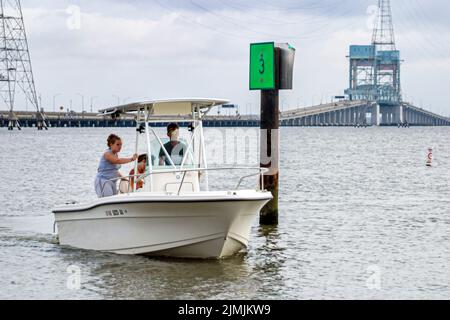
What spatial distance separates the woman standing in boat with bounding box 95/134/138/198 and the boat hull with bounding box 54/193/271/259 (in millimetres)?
728

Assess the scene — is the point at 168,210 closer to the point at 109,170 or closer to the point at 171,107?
the point at 109,170

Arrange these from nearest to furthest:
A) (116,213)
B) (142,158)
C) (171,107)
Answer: (116,213), (142,158), (171,107)

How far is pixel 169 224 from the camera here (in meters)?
17.5

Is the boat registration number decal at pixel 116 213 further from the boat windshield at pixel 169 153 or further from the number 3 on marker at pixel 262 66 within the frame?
the number 3 on marker at pixel 262 66

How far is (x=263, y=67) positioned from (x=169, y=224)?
6.21m

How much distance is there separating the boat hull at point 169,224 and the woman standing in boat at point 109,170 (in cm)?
73

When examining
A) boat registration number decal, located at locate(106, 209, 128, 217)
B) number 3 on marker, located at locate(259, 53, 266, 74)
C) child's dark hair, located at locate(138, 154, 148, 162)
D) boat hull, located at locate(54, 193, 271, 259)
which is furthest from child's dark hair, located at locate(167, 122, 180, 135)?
number 3 on marker, located at locate(259, 53, 266, 74)

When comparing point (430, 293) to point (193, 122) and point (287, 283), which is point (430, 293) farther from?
point (193, 122)

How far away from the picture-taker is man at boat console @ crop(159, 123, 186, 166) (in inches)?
723

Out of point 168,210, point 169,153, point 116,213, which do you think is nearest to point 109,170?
point 169,153

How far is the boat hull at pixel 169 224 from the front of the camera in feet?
56.0

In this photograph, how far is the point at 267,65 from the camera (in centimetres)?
2231
